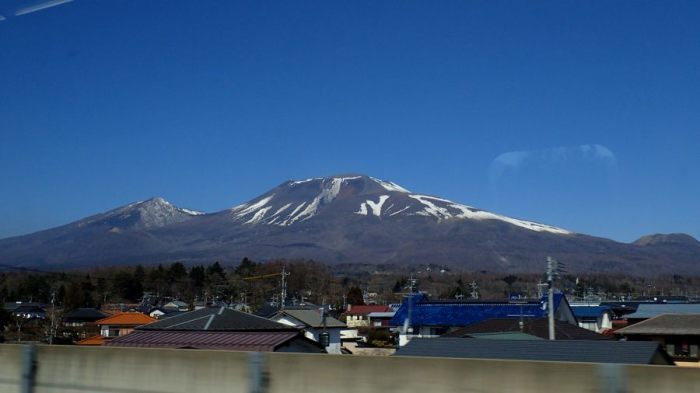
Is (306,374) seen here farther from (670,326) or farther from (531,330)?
(670,326)

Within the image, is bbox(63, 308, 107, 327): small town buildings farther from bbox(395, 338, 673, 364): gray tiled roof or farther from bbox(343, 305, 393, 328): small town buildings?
bbox(395, 338, 673, 364): gray tiled roof

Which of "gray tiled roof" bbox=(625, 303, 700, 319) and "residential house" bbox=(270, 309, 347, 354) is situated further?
"gray tiled roof" bbox=(625, 303, 700, 319)

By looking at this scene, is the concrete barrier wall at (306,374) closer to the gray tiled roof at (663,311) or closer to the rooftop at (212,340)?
the rooftop at (212,340)

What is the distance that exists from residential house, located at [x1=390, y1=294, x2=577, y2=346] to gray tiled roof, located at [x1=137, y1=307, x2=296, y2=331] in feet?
90.0

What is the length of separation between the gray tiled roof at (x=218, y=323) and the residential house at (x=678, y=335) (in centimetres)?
1768

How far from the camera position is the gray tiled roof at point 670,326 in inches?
1490

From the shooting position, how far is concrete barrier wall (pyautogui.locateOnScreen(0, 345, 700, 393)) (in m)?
6.80

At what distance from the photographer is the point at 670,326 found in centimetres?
3916

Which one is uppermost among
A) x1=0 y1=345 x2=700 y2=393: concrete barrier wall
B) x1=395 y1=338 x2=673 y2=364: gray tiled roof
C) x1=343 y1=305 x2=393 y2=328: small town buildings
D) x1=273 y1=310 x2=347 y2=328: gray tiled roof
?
x1=0 y1=345 x2=700 y2=393: concrete barrier wall

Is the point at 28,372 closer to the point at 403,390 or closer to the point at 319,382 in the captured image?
the point at 319,382

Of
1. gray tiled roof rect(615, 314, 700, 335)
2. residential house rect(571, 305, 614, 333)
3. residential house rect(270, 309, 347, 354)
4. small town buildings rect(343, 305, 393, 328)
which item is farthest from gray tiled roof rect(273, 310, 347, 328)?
small town buildings rect(343, 305, 393, 328)

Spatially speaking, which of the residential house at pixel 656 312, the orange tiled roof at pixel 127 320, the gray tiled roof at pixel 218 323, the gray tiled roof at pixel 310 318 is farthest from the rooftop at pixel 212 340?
the residential house at pixel 656 312

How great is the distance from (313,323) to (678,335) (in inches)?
1076

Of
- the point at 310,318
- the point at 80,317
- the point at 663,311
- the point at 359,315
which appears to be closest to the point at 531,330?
the point at 310,318
